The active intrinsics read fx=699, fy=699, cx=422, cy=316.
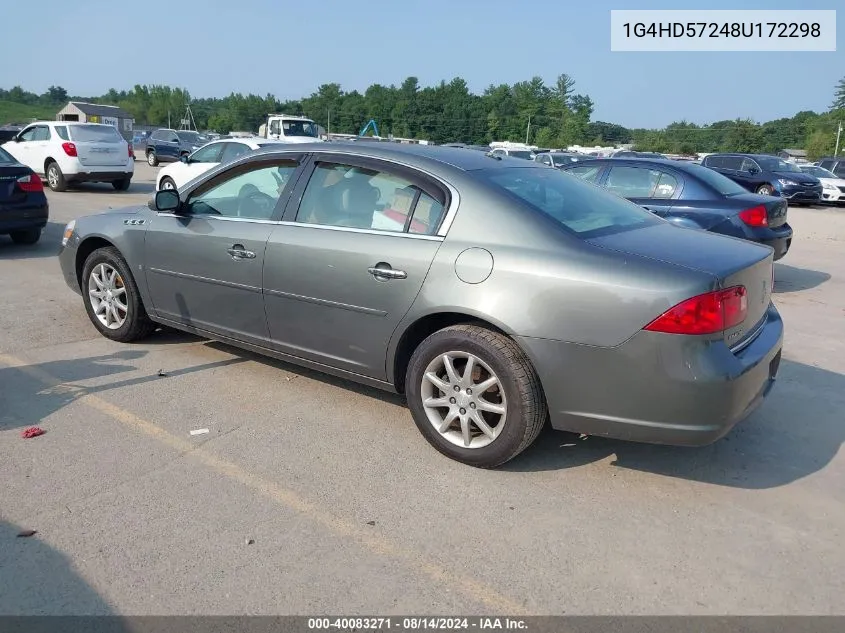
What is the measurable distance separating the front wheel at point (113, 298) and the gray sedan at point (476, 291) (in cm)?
45

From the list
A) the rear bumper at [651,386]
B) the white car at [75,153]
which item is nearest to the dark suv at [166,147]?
the white car at [75,153]

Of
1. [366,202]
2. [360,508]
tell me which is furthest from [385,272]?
[360,508]

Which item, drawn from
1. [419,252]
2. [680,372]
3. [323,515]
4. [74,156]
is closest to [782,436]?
[680,372]

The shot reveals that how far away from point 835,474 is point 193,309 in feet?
13.4

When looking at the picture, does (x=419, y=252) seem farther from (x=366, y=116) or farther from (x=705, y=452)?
(x=366, y=116)

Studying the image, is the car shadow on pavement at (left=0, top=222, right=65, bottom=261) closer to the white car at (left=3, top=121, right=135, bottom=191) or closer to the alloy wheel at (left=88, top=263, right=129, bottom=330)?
the alloy wheel at (left=88, top=263, right=129, bottom=330)

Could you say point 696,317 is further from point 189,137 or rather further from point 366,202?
→ point 189,137

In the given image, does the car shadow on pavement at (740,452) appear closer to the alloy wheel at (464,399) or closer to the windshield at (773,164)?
the alloy wheel at (464,399)

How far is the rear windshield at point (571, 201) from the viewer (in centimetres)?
376

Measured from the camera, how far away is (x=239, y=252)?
4.49 metres

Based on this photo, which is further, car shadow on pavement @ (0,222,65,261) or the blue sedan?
car shadow on pavement @ (0,222,65,261)

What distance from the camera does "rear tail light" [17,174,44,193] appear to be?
351 inches

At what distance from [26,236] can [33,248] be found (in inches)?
7.4

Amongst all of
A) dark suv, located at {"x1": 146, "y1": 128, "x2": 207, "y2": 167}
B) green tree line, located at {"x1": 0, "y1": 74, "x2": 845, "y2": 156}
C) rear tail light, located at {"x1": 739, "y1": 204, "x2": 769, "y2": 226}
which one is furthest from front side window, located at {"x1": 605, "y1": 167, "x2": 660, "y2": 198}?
green tree line, located at {"x1": 0, "y1": 74, "x2": 845, "y2": 156}
